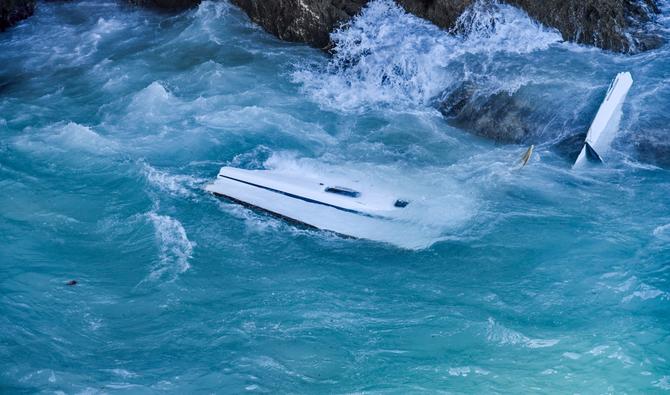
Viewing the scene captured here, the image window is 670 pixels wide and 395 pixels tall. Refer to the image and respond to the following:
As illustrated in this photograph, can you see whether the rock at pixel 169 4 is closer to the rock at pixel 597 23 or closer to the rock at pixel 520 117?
the rock at pixel 520 117

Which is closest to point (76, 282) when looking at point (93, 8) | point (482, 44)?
point (482, 44)

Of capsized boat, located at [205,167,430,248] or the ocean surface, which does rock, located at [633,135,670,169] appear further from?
capsized boat, located at [205,167,430,248]

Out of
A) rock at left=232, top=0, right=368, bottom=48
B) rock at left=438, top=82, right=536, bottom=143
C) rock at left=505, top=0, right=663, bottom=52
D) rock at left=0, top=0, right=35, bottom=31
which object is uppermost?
rock at left=505, top=0, right=663, bottom=52

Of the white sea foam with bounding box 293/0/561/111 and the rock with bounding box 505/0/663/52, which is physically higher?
the rock with bounding box 505/0/663/52

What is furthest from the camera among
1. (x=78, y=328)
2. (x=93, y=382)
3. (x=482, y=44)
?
(x=482, y=44)

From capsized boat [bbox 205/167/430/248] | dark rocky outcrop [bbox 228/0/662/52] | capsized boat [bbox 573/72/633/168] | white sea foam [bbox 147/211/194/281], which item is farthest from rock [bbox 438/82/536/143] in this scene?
white sea foam [bbox 147/211/194/281]

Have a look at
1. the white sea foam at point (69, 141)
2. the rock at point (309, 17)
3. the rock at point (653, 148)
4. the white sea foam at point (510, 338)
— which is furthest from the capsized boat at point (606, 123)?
the white sea foam at point (69, 141)

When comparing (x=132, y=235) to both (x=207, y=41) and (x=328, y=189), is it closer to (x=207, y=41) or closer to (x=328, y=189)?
(x=328, y=189)

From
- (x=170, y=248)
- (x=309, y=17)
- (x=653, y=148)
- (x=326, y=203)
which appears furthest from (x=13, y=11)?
(x=653, y=148)
